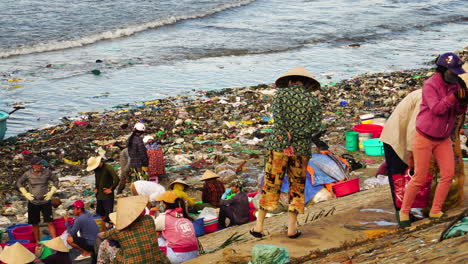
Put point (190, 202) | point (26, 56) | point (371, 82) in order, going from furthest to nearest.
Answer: point (26, 56)
point (371, 82)
point (190, 202)

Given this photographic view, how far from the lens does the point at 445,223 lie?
4.84m

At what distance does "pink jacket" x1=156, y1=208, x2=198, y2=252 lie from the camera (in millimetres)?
5906

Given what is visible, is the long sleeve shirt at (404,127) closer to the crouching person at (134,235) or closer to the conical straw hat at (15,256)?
the crouching person at (134,235)

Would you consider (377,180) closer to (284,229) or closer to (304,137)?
(284,229)

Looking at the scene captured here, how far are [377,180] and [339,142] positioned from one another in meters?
2.96

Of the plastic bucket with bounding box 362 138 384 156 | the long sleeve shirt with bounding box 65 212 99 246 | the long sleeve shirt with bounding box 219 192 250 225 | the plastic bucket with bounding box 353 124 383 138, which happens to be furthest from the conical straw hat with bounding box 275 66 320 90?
the plastic bucket with bounding box 353 124 383 138

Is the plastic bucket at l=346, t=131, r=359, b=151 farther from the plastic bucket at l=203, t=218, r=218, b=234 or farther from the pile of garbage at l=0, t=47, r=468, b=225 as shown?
the plastic bucket at l=203, t=218, r=218, b=234

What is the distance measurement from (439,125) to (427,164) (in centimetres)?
36

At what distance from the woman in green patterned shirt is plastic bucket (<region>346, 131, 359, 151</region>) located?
15.6 ft

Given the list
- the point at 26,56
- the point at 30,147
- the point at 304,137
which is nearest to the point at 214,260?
the point at 304,137

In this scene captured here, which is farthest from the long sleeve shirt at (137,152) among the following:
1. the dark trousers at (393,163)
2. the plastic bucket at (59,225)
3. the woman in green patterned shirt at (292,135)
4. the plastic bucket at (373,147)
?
the dark trousers at (393,163)

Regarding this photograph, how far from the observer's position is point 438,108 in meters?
4.65

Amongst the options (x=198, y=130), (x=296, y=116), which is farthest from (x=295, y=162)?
(x=198, y=130)

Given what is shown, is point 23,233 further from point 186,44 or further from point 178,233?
point 186,44
